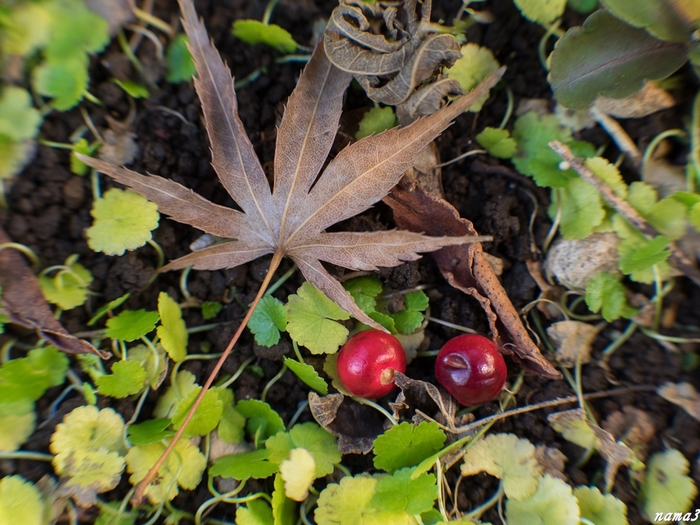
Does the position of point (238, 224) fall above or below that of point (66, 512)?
above

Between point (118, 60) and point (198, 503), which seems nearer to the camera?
point (198, 503)

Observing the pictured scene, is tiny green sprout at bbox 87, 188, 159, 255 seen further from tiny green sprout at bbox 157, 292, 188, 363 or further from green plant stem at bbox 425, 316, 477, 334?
green plant stem at bbox 425, 316, 477, 334

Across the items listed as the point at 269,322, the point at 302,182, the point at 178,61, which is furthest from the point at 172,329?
the point at 178,61

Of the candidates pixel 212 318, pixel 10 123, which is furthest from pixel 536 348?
pixel 10 123

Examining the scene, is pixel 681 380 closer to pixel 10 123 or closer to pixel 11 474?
pixel 11 474

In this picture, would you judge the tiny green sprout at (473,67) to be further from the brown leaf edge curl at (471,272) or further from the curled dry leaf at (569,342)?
the curled dry leaf at (569,342)

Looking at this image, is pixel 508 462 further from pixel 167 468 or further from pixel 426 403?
pixel 167 468

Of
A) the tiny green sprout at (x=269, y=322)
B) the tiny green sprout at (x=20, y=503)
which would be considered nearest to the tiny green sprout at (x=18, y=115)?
the tiny green sprout at (x=269, y=322)
